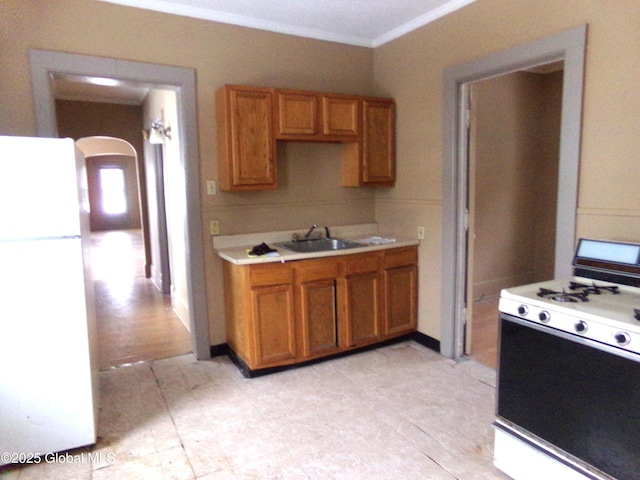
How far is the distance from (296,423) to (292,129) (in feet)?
6.67

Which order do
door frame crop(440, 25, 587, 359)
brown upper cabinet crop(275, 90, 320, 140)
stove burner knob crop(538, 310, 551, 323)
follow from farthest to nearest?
1. brown upper cabinet crop(275, 90, 320, 140)
2. door frame crop(440, 25, 587, 359)
3. stove burner knob crop(538, 310, 551, 323)

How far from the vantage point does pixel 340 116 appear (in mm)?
3385

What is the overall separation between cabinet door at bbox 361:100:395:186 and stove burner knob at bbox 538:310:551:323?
2030 mm

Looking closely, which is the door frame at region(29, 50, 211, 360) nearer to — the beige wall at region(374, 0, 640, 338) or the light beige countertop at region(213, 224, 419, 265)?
Answer: the light beige countertop at region(213, 224, 419, 265)

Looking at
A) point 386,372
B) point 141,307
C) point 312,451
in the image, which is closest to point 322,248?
point 386,372

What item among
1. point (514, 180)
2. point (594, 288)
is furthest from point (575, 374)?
point (514, 180)

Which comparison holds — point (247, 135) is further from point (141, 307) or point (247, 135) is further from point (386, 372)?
point (141, 307)

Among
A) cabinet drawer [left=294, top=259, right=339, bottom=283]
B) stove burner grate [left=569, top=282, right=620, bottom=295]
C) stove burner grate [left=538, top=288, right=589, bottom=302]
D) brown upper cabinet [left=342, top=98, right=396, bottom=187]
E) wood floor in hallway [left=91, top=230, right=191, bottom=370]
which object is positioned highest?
brown upper cabinet [left=342, top=98, right=396, bottom=187]

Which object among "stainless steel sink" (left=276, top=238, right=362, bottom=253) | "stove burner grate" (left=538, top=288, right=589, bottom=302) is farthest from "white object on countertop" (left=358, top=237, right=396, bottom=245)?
"stove burner grate" (left=538, top=288, right=589, bottom=302)

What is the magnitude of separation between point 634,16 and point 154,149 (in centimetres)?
467

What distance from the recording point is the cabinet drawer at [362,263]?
323cm

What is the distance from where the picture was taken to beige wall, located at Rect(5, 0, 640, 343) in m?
2.21

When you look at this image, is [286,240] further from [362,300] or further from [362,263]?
[362,300]

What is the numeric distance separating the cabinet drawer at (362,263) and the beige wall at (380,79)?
0.44 metres
